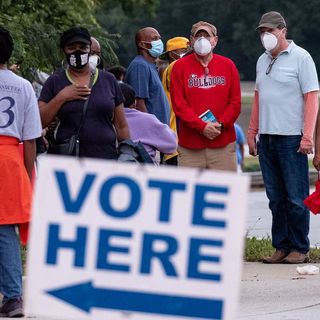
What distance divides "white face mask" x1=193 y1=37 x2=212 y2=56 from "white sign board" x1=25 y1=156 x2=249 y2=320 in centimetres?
581

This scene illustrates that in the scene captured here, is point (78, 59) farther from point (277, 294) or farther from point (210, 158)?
point (210, 158)

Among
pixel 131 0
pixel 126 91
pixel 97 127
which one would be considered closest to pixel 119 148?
pixel 97 127

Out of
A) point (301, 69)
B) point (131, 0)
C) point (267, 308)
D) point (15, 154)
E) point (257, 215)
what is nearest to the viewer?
Answer: point (15, 154)

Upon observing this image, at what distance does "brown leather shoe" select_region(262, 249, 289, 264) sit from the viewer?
34.1 ft

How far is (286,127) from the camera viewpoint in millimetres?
10148

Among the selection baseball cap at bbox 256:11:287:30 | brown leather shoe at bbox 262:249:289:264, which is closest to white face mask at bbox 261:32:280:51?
baseball cap at bbox 256:11:287:30

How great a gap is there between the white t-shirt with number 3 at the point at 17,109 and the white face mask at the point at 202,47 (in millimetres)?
2652

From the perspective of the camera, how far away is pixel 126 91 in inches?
370

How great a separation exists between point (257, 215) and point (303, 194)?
5711 millimetres

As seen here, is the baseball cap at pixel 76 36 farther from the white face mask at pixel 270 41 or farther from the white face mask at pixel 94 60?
the white face mask at pixel 270 41

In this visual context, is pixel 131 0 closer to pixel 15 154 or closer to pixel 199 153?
pixel 199 153

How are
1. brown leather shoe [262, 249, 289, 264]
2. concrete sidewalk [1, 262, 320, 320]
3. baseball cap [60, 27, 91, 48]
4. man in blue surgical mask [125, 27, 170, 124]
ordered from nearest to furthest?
1. concrete sidewalk [1, 262, 320, 320]
2. baseball cap [60, 27, 91, 48]
3. brown leather shoe [262, 249, 289, 264]
4. man in blue surgical mask [125, 27, 170, 124]

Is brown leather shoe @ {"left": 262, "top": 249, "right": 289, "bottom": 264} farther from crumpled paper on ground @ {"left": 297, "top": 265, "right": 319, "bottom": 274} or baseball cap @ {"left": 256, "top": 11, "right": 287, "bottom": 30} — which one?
baseball cap @ {"left": 256, "top": 11, "right": 287, "bottom": 30}

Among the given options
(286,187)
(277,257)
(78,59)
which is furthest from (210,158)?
(78,59)
